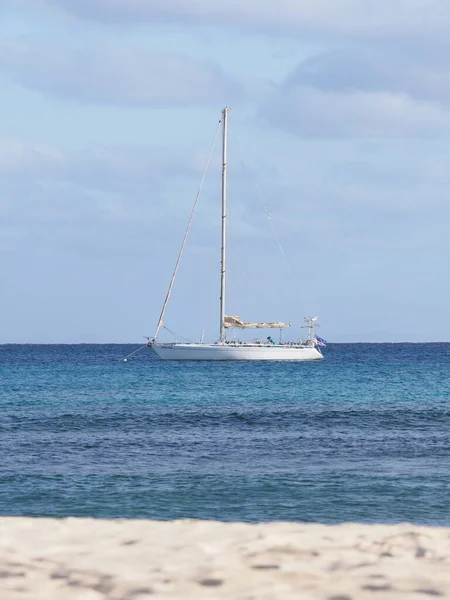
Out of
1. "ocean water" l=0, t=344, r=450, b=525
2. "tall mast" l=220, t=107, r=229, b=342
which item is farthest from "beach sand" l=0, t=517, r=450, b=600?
"tall mast" l=220, t=107, r=229, b=342

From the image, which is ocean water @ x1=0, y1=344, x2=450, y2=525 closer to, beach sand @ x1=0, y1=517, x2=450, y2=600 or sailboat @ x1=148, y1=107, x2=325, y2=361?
beach sand @ x1=0, y1=517, x2=450, y2=600

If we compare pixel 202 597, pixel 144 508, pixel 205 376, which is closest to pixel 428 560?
pixel 202 597

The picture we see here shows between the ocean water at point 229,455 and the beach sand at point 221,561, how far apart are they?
8.85 meters

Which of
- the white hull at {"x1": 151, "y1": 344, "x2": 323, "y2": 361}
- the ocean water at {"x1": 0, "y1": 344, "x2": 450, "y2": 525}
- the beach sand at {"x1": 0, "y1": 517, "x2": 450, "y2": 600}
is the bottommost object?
the ocean water at {"x1": 0, "y1": 344, "x2": 450, "y2": 525}

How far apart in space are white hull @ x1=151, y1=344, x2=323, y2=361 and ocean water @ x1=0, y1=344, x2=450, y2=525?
34954 millimetres

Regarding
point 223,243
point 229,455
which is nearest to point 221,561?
point 229,455

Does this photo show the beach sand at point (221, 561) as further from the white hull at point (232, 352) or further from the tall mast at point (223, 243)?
A: the white hull at point (232, 352)

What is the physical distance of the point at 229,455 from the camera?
85.1 feet

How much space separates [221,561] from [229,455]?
18.8m

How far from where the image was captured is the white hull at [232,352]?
286ft

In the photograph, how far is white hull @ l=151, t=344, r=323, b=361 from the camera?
3435 inches

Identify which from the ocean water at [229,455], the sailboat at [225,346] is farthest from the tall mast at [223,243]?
the ocean water at [229,455]

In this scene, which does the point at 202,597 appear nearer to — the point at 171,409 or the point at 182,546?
the point at 182,546

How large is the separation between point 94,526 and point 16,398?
3998 cm
